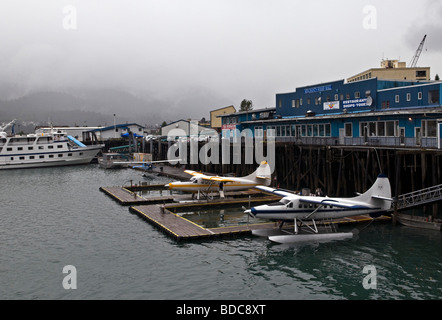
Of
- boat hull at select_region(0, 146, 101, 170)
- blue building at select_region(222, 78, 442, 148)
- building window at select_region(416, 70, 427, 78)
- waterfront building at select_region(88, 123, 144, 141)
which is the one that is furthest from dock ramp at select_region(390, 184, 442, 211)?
waterfront building at select_region(88, 123, 144, 141)

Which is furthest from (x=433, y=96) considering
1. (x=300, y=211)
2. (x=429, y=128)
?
(x=300, y=211)

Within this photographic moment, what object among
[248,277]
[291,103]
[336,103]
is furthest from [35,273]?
[291,103]

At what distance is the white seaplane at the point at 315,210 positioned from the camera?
1081 inches

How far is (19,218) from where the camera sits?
35.8 metres

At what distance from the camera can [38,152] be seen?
8712 centimetres

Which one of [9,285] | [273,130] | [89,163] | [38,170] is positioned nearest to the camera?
[9,285]

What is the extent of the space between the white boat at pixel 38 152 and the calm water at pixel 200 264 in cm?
5595

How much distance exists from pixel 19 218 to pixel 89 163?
59660mm

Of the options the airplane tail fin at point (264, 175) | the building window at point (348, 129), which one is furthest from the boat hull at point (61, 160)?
the building window at point (348, 129)

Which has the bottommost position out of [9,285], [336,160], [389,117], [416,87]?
[9,285]

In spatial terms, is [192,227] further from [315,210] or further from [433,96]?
[433,96]

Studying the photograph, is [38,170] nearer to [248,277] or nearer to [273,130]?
[273,130]

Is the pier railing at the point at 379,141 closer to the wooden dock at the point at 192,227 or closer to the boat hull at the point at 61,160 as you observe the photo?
the wooden dock at the point at 192,227

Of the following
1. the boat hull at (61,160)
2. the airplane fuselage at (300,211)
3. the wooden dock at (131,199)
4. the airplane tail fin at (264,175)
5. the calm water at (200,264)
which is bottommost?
the calm water at (200,264)
